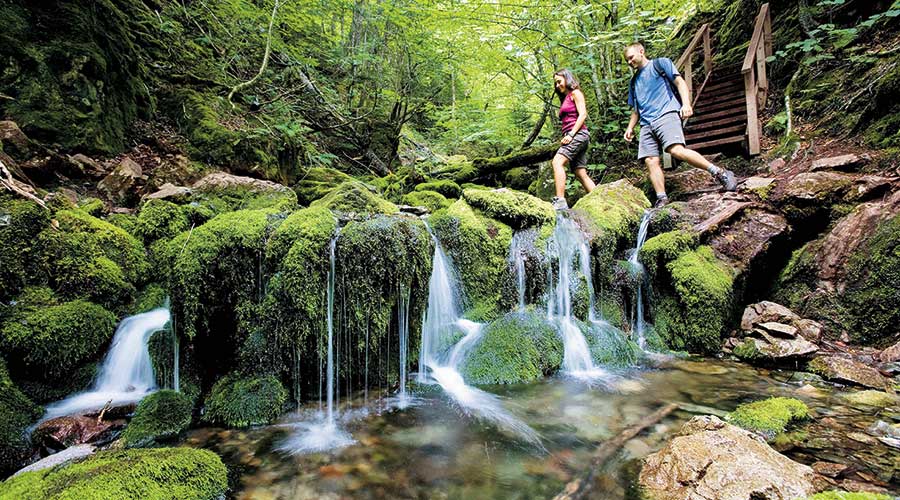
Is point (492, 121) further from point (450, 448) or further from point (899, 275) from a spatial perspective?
point (450, 448)

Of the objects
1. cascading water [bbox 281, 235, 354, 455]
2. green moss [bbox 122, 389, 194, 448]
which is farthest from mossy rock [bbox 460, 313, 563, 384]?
green moss [bbox 122, 389, 194, 448]

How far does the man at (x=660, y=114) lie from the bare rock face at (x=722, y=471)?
207 inches

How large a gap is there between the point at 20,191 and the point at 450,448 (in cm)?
465

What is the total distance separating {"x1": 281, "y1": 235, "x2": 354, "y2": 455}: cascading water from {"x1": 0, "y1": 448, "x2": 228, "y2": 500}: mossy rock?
0.57 meters

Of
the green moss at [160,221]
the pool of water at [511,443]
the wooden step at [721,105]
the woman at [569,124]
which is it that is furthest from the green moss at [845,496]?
the wooden step at [721,105]

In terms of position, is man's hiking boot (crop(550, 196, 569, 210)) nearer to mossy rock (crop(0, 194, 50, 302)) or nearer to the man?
the man

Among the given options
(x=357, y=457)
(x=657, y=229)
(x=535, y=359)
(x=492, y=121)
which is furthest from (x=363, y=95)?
(x=357, y=457)

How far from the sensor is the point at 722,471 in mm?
2213

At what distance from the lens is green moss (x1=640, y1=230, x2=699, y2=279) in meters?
5.98

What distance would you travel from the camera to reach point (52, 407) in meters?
3.48

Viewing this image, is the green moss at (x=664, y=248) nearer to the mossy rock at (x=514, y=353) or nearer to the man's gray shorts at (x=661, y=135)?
the man's gray shorts at (x=661, y=135)

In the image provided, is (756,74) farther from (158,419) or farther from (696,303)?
(158,419)

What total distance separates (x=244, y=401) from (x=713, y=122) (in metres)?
10.5

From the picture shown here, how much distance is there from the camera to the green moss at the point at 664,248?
598 centimetres
